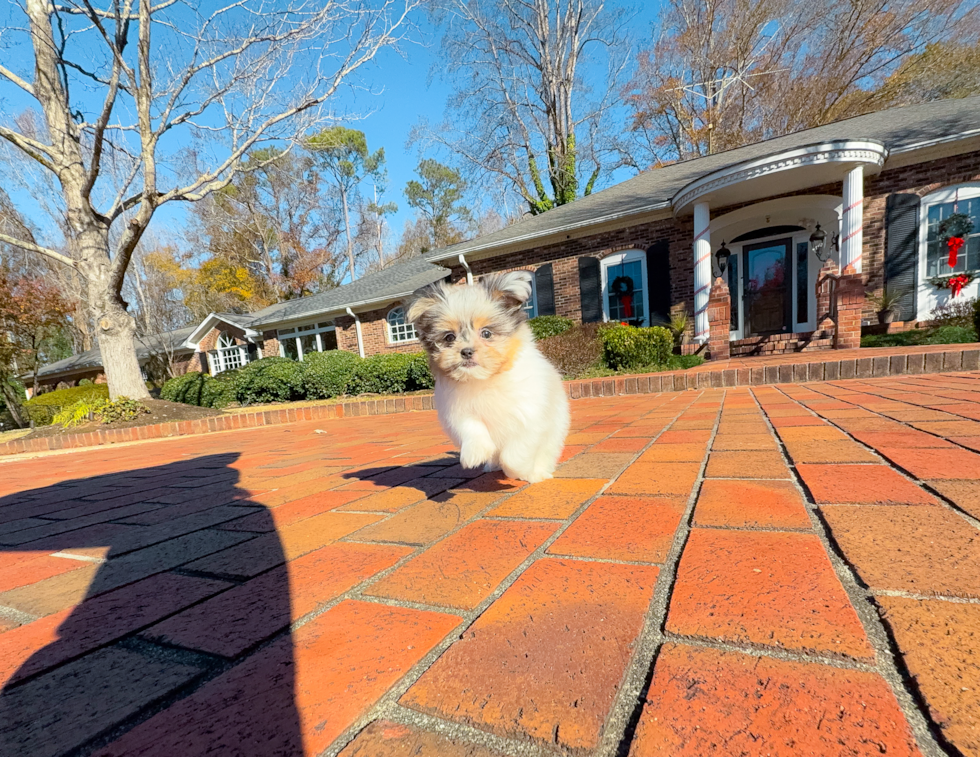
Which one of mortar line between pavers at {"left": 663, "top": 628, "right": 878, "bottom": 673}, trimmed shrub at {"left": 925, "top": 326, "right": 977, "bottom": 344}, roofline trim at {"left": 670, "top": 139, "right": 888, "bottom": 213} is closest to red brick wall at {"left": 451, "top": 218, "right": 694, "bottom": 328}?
roofline trim at {"left": 670, "top": 139, "right": 888, "bottom": 213}

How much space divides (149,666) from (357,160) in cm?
3990

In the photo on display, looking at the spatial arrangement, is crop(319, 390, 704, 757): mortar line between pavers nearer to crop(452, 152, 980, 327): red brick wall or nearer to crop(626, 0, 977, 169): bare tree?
crop(452, 152, 980, 327): red brick wall

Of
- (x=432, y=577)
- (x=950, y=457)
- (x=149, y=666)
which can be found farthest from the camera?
(x=950, y=457)

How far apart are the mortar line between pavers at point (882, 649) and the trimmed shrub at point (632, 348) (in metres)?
7.67

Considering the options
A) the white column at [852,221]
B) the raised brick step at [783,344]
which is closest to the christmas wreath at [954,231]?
the white column at [852,221]

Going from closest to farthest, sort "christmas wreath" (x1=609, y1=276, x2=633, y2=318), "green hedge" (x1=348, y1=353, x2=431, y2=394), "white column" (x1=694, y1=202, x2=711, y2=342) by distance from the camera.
A: 1. "white column" (x1=694, y1=202, x2=711, y2=342)
2. "green hedge" (x1=348, y1=353, x2=431, y2=394)
3. "christmas wreath" (x1=609, y1=276, x2=633, y2=318)

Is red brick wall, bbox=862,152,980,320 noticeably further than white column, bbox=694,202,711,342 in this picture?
No

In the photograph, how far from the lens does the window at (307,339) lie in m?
21.0

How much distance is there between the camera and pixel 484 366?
2.00 meters

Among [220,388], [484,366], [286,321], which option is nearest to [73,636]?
[484,366]

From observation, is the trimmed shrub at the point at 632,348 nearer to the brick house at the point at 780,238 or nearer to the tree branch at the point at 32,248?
the brick house at the point at 780,238

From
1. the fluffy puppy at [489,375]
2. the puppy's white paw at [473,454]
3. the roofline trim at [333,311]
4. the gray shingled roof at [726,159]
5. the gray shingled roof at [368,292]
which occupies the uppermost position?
the gray shingled roof at [726,159]

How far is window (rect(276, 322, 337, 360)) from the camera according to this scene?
21047mm

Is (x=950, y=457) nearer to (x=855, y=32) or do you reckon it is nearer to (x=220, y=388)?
(x=220, y=388)
